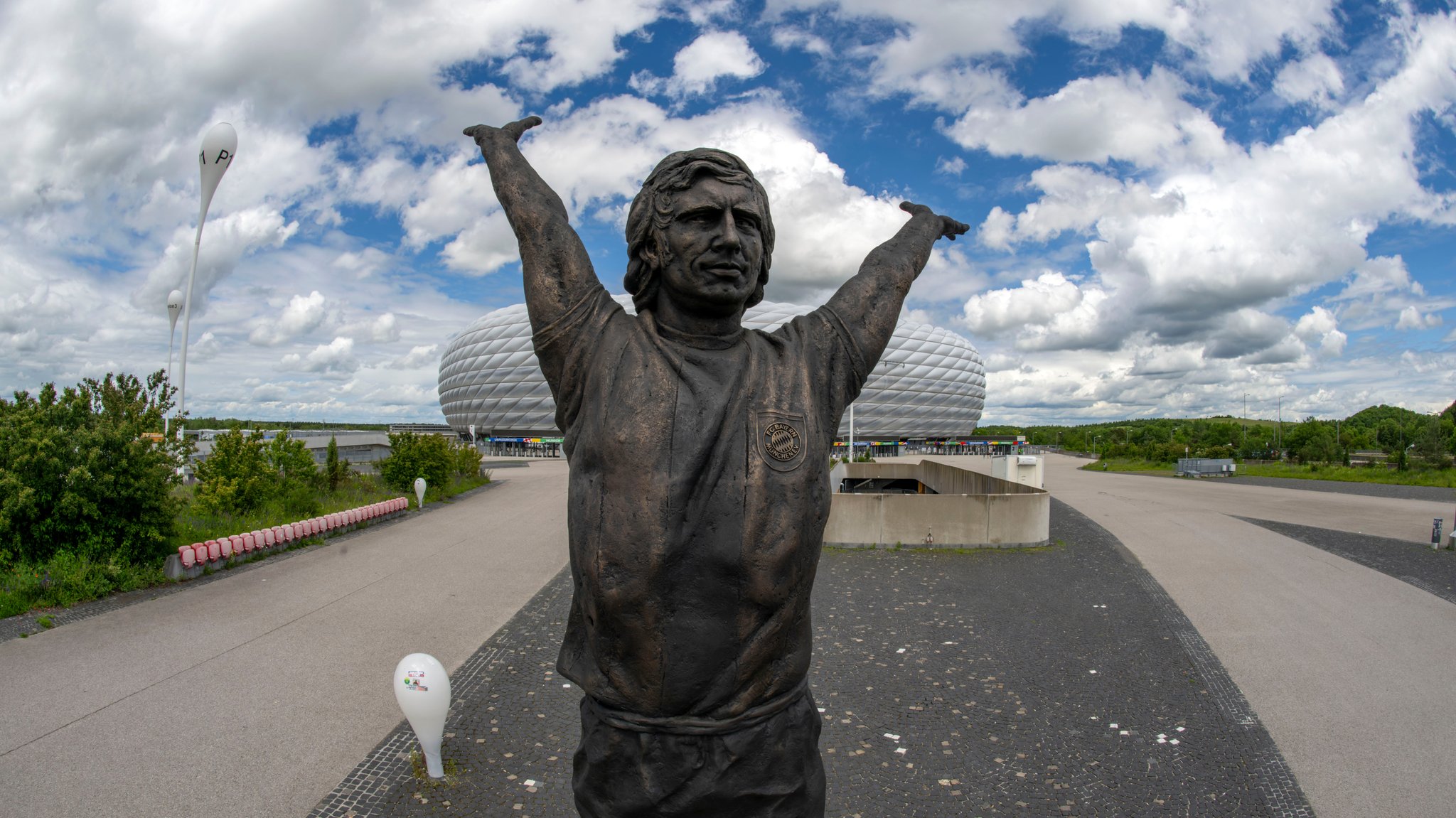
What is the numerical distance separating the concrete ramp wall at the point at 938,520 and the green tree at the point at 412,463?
1059 centimetres

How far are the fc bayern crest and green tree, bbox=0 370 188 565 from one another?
9357mm

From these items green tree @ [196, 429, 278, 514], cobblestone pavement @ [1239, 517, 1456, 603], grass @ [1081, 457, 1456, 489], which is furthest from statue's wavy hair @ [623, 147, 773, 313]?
grass @ [1081, 457, 1456, 489]

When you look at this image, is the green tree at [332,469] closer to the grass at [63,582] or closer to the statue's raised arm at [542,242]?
the grass at [63,582]

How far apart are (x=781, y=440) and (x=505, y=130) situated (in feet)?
3.93

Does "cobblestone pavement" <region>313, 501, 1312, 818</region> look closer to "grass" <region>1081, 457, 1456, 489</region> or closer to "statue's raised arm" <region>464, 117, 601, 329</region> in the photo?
"statue's raised arm" <region>464, 117, 601, 329</region>

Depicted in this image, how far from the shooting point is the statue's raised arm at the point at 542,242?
6.15 feet

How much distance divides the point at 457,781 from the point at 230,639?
3.67m

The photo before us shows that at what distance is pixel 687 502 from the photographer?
169 cm

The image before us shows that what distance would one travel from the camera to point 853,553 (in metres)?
11.0

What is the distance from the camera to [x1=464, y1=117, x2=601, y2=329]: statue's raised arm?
187 cm

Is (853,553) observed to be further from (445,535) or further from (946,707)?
(445,535)

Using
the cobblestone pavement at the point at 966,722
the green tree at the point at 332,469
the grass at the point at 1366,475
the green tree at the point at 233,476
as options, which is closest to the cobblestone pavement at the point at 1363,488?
the grass at the point at 1366,475

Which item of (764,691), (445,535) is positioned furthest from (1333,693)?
(445,535)

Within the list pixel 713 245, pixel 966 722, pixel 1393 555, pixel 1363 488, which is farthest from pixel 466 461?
pixel 1363 488
